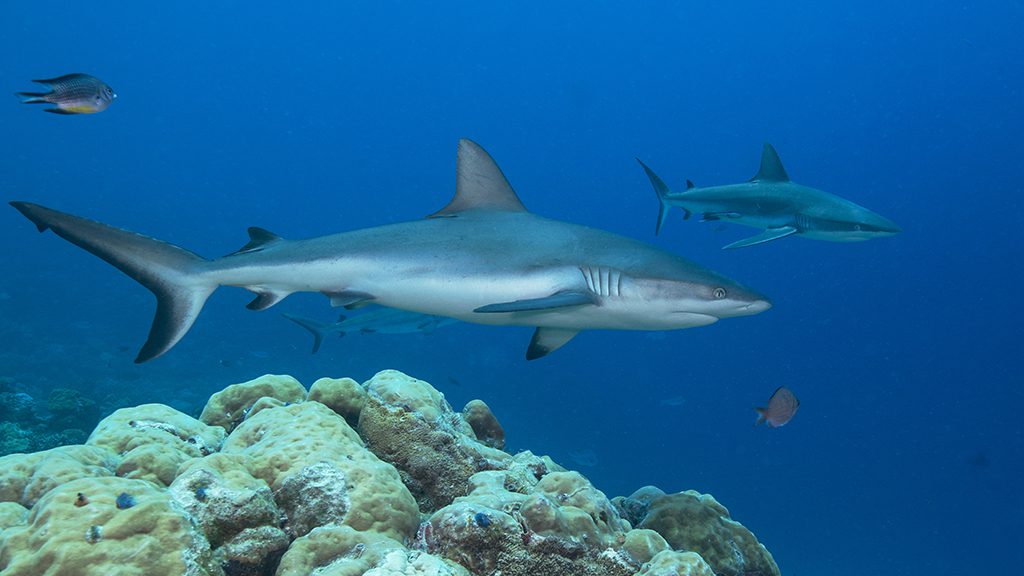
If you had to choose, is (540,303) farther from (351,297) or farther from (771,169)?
(771,169)

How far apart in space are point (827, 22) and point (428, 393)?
126 meters

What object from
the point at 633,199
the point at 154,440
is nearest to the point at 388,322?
the point at 154,440

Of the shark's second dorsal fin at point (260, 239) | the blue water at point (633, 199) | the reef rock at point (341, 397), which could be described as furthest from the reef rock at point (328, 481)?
the blue water at point (633, 199)

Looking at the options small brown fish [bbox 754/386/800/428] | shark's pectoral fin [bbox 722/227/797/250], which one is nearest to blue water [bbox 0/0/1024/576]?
shark's pectoral fin [bbox 722/227/797/250]

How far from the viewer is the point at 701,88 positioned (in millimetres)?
131875

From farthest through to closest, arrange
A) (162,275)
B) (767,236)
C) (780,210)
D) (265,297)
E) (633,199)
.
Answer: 1. (633,199)
2. (780,210)
3. (767,236)
4. (265,297)
5. (162,275)

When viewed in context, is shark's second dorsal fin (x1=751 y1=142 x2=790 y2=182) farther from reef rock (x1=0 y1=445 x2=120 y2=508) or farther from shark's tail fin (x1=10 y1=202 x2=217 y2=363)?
reef rock (x1=0 y1=445 x2=120 y2=508)

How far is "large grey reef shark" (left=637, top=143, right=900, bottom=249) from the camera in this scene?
A: 8438mm

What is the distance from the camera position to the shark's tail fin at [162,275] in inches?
154

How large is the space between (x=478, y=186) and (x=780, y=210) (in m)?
5.46

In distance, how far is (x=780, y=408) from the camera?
6.99 metres

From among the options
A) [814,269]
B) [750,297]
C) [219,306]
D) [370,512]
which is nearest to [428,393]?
[370,512]

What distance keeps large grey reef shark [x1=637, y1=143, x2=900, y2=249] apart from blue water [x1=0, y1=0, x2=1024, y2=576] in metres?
21.1

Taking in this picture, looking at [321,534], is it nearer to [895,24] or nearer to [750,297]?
[750,297]
